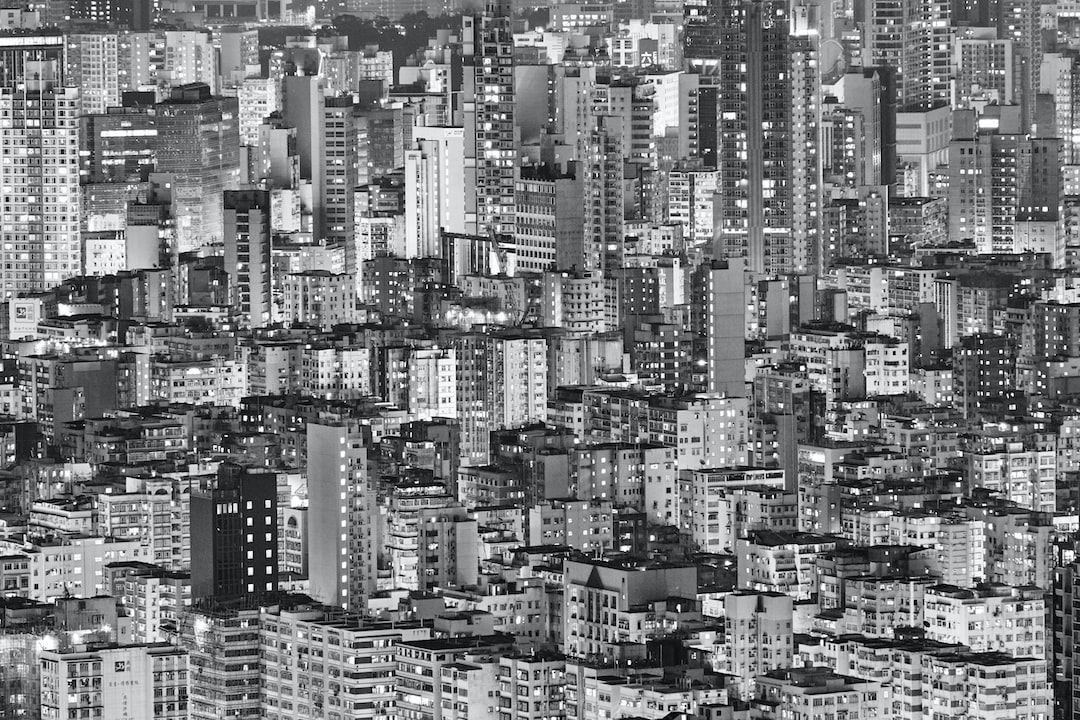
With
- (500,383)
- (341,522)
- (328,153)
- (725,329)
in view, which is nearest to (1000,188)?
(328,153)

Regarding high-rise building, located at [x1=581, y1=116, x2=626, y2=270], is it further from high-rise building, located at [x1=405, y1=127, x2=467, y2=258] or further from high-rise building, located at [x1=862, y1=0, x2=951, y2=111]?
high-rise building, located at [x1=862, y1=0, x2=951, y2=111]

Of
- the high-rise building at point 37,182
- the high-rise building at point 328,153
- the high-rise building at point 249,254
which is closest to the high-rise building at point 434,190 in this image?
the high-rise building at point 328,153

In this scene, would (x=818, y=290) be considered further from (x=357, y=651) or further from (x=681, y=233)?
(x=357, y=651)

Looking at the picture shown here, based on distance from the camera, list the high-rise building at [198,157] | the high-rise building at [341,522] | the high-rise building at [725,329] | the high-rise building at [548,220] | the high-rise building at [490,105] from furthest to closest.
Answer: the high-rise building at [198,157]
the high-rise building at [490,105]
the high-rise building at [548,220]
the high-rise building at [725,329]
the high-rise building at [341,522]

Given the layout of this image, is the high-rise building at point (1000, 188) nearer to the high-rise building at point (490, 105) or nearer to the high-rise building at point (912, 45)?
the high-rise building at point (912, 45)

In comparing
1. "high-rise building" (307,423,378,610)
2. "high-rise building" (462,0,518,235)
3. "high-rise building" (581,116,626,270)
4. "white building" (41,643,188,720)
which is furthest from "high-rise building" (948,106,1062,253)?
"white building" (41,643,188,720)

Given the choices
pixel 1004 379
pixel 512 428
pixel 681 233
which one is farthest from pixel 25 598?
pixel 681 233
